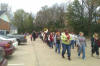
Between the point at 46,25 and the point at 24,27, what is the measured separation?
23.6 m

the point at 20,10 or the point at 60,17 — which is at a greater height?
the point at 20,10

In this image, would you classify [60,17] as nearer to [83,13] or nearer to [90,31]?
[83,13]

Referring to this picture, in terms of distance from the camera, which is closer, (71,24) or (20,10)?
(71,24)

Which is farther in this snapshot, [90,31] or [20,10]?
[20,10]

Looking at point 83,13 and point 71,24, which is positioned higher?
point 83,13

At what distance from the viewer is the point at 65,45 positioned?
9.21 meters

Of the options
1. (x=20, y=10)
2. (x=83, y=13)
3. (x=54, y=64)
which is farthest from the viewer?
(x=20, y=10)

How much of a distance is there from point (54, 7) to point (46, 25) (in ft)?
23.2

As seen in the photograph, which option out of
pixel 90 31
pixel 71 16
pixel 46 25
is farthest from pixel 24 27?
pixel 90 31

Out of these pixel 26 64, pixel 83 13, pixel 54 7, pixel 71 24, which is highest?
pixel 54 7

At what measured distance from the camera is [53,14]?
180ft

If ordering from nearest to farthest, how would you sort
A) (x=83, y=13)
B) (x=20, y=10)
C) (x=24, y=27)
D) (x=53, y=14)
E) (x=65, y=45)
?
(x=65, y=45)
(x=83, y=13)
(x=53, y=14)
(x=24, y=27)
(x=20, y=10)

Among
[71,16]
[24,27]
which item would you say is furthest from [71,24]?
[24,27]

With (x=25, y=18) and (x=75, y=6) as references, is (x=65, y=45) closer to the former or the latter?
(x=75, y=6)
